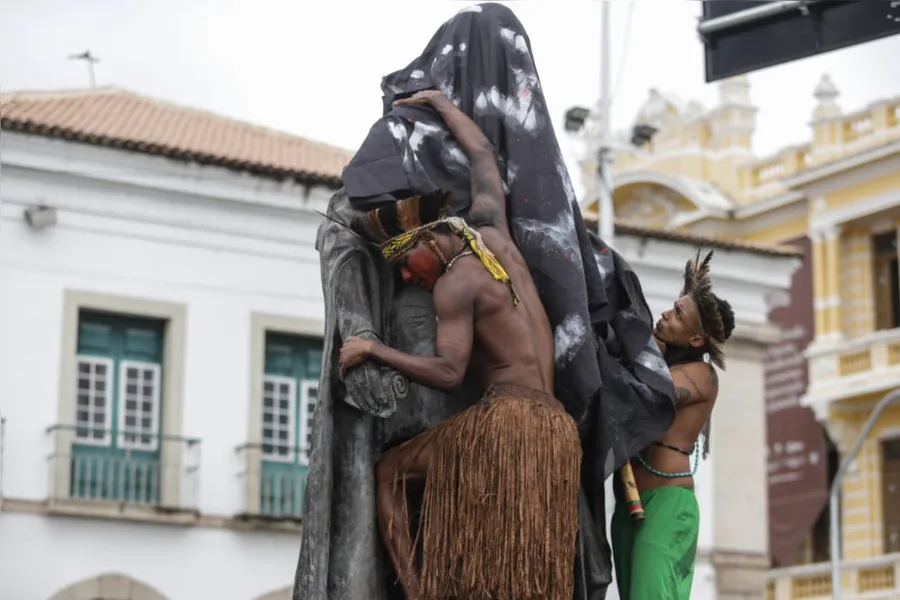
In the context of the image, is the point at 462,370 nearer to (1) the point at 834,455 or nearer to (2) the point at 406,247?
(2) the point at 406,247

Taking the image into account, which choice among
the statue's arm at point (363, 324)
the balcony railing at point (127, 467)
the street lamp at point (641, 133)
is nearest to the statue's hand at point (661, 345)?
the statue's arm at point (363, 324)

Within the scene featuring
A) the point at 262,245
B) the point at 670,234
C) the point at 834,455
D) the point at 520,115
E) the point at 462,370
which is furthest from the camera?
the point at 834,455

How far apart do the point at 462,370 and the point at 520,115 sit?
3.17ft

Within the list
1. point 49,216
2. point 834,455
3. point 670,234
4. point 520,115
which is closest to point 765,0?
point 520,115

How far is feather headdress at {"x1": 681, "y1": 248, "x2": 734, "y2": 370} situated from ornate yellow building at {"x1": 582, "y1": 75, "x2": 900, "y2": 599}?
25.5 meters

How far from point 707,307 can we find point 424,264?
1.04m

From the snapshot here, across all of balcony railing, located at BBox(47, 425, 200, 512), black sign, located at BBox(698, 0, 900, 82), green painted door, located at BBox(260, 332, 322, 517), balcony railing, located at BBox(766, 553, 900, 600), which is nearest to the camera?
black sign, located at BBox(698, 0, 900, 82)

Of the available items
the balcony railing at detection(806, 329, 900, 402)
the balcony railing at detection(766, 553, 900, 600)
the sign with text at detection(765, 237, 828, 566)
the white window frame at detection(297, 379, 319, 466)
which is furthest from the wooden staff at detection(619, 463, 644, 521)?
the balcony railing at detection(806, 329, 900, 402)

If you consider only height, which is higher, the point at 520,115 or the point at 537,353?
the point at 520,115

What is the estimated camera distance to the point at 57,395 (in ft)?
77.3

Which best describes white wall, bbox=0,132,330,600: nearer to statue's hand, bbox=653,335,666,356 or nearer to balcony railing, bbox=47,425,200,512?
balcony railing, bbox=47,425,200,512

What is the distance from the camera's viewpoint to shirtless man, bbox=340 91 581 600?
5.83 m

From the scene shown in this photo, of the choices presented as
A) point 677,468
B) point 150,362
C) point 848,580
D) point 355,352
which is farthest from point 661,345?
point 848,580

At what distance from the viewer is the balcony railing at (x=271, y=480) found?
24.4 meters
